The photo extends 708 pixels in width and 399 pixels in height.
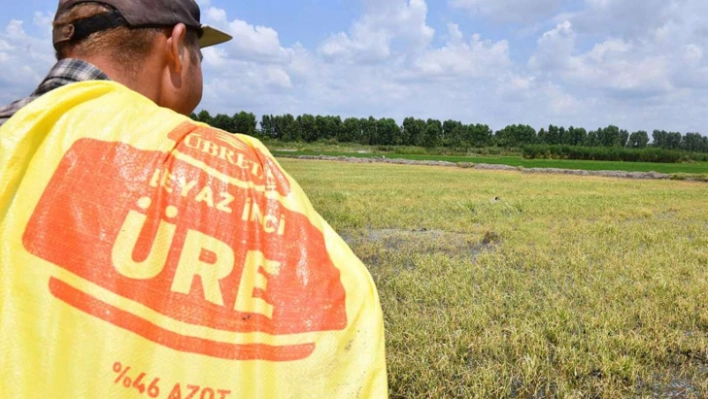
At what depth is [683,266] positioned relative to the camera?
6008mm

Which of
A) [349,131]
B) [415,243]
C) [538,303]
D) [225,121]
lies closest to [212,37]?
[538,303]

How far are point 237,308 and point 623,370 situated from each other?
9.32 ft

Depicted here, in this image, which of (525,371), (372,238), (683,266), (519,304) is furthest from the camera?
(372,238)

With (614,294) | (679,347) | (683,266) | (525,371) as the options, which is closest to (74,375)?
(525,371)

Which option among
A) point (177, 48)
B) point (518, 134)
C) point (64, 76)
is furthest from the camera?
point (518, 134)

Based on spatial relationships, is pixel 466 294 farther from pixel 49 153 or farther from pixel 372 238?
pixel 49 153

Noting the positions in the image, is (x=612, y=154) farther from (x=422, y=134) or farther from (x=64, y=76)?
(x=64, y=76)

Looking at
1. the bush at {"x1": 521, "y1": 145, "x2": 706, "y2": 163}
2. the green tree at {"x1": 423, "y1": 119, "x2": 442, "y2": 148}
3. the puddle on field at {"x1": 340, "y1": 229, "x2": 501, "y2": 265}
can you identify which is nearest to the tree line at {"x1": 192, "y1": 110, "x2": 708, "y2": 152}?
the green tree at {"x1": 423, "y1": 119, "x2": 442, "y2": 148}

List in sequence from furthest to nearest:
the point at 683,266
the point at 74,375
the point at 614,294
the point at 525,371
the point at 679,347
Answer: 1. the point at 683,266
2. the point at 614,294
3. the point at 679,347
4. the point at 525,371
5. the point at 74,375

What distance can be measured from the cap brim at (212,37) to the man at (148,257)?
0.26m

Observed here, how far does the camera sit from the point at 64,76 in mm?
1323

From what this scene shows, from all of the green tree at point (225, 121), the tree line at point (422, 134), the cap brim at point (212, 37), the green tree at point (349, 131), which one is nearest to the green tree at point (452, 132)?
the tree line at point (422, 134)

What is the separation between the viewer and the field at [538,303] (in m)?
3.18

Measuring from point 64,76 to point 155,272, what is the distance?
0.55 meters
